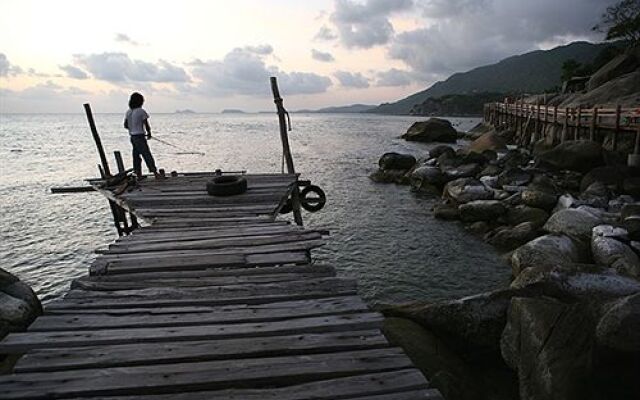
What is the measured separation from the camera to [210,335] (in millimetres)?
3570

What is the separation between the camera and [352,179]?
25.6m

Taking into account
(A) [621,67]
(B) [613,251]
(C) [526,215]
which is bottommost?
(C) [526,215]

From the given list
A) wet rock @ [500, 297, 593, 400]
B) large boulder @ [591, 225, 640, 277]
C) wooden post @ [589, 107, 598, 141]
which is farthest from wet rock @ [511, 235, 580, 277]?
wooden post @ [589, 107, 598, 141]

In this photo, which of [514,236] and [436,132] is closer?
[514,236]

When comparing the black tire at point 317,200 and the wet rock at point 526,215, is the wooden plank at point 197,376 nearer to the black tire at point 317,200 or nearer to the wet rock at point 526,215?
the black tire at point 317,200

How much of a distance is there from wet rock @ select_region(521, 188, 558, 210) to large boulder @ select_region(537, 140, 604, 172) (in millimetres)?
4757

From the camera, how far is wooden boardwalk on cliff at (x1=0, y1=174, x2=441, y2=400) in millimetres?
2918

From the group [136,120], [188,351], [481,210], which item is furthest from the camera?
[481,210]

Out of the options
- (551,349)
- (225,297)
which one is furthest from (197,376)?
(551,349)

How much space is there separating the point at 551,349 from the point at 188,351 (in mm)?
3882

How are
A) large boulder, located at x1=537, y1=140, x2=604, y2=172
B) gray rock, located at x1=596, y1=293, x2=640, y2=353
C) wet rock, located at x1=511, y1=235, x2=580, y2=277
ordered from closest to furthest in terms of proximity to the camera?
gray rock, located at x1=596, y1=293, x2=640, y2=353 < wet rock, located at x1=511, y1=235, x2=580, y2=277 < large boulder, located at x1=537, y1=140, x2=604, y2=172

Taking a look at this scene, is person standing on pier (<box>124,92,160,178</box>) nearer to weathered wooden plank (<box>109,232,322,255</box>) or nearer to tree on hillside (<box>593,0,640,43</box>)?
weathered wooden plank (<box>109,232,322,255</box>)

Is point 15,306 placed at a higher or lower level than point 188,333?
lower

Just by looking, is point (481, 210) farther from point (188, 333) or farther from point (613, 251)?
point (188, 333)
